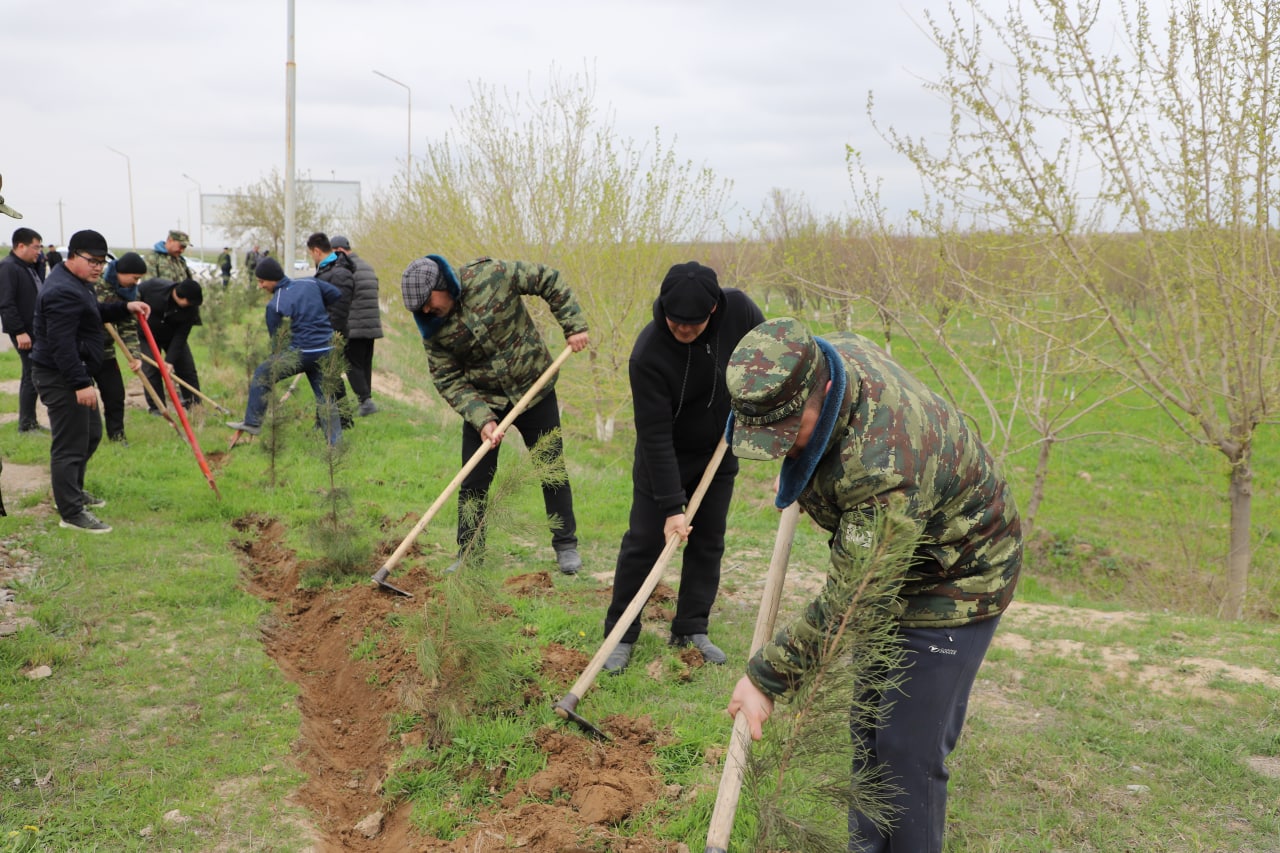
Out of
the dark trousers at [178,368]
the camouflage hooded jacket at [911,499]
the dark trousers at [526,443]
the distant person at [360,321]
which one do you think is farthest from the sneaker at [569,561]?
the dark trousers at [178,368]

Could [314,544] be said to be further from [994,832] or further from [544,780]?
[994,832]

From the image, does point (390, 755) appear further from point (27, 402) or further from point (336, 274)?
point (336, 274)

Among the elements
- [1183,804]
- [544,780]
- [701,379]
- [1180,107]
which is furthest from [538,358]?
[1180,107]

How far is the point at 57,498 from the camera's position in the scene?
5715mm

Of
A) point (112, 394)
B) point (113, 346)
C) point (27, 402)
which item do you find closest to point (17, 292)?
point (113, 346)

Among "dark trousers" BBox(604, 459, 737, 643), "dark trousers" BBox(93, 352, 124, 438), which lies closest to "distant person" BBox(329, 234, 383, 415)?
"dark trousers" BBox(93, 352, 124, 438)

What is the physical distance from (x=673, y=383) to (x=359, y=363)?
23.4 feet

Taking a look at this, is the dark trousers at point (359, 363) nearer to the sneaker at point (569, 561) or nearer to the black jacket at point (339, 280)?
the black jacket at point (339, 280)

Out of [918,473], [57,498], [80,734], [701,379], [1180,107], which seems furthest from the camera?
[1180,107]

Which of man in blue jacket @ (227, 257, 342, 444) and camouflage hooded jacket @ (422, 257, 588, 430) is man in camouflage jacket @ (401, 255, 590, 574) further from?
man in blue jacket @ (227, 257, 342, 444)

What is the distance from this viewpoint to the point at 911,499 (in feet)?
6.30

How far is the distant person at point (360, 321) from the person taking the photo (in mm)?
9398

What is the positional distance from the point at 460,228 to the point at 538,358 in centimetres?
881

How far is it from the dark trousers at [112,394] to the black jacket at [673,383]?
19.7 feet
